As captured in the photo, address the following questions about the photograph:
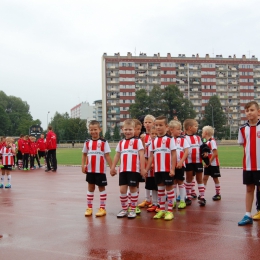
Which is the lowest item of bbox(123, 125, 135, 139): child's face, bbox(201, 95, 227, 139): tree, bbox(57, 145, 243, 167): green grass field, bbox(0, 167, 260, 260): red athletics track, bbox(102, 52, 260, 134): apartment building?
bbox(57, 145, 243, 167): green grass field

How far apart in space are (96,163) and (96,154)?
183 mm

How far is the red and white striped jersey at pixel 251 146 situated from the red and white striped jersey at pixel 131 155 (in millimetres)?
1924

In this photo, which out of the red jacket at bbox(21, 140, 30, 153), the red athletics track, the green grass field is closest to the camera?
the red athletics track

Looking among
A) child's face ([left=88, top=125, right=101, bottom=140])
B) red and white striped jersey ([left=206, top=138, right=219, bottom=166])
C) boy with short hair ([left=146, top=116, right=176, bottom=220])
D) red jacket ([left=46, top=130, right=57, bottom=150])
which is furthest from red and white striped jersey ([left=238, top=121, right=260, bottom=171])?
red jacket ([left=46, top=130, right=57, bottom=150])

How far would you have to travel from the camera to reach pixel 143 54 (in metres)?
116

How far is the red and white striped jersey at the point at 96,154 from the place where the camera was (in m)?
7.32

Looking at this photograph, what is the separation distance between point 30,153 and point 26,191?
35.4 ft

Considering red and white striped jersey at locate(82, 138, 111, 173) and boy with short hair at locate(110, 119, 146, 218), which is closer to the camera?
boy with short hair at locate(110, 119, 146, 218)

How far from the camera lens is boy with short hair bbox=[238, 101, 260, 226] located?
6148mm

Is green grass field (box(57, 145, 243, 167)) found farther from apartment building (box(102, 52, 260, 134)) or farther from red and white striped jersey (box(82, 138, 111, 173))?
apartment building (box(102, 52, 260, 134))

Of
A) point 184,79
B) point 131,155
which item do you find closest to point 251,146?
point 131,155

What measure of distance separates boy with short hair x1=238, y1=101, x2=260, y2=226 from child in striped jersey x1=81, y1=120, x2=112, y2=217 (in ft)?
8.58

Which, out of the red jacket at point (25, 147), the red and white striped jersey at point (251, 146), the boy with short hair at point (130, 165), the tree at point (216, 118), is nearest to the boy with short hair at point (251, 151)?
the red and white striped jersey at point (251, 146)

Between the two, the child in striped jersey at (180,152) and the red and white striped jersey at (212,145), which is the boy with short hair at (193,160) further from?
the red and white striped jersey at (212,145)
